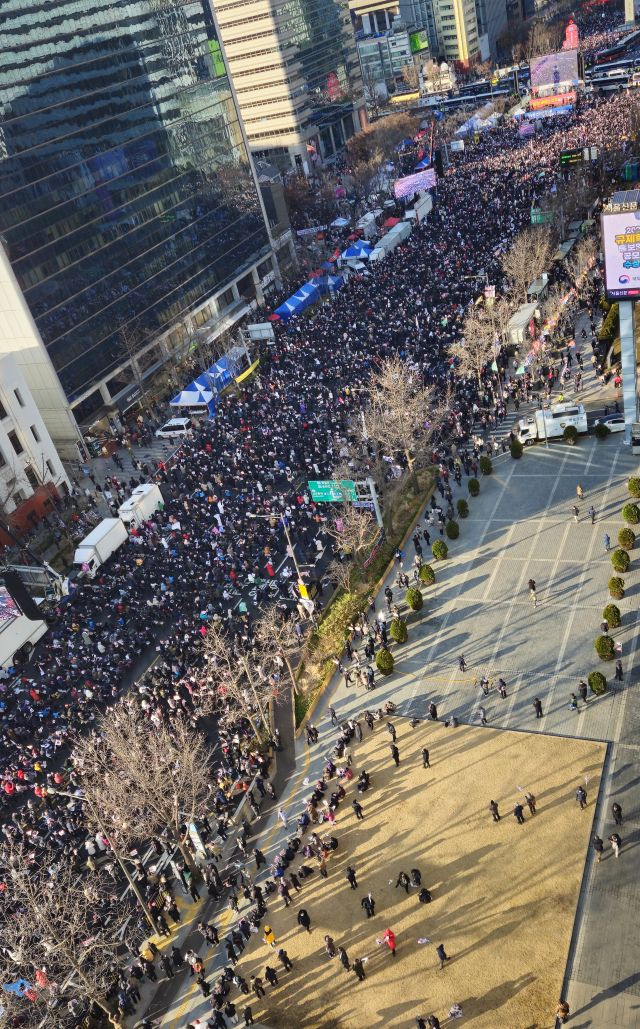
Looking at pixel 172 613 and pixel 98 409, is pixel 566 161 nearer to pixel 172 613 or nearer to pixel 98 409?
pixel 98 409

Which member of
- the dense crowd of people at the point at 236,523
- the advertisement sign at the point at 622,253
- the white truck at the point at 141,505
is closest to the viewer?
the dense crowd of people at the point at 236,523

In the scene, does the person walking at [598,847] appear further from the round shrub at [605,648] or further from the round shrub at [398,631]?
the round shrub at [398,631]

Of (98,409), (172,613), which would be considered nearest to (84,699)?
(172,613)

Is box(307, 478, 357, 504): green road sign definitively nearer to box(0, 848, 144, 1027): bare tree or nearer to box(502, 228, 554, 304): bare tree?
box(0, 848, 144, 1027): bare tree

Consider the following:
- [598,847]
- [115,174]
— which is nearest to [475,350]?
[115,174]

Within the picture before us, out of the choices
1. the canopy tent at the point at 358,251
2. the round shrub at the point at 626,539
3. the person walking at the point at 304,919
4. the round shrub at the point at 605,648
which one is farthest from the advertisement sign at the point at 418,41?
the person walking at the point at 304,919
